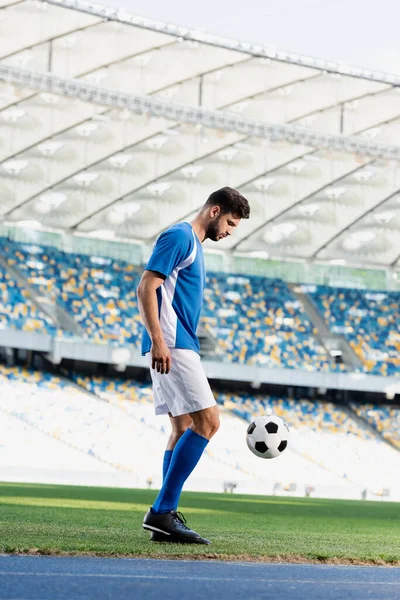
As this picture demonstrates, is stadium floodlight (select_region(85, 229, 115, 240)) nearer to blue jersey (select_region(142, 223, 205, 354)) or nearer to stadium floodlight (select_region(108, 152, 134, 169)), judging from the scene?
stadium floodlight (select_region(108, 152, 134, 169))

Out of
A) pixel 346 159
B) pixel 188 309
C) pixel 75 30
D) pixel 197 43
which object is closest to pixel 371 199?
pixel 346 159

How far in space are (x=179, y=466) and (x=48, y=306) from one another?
3188cm

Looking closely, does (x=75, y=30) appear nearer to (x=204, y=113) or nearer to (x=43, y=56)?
(x=43, y=56)

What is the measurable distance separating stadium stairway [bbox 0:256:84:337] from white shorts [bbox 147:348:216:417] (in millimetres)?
31227

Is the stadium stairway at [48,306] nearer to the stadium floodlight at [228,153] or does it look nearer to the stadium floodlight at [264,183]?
the stadium floodlight at [264,183]

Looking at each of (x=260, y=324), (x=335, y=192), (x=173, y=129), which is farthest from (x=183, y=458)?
(x=260, y=324)

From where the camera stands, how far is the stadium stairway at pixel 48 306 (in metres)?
37.1

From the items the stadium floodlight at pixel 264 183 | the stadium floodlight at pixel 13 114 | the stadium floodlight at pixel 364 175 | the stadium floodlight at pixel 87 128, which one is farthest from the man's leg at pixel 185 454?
the stadium floodlight at pixel 364 175

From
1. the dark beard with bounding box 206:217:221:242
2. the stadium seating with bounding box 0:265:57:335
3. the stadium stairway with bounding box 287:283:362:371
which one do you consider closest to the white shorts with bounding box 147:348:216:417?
the dark beard with bounding box 206:217:221:242

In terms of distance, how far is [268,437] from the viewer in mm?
10008

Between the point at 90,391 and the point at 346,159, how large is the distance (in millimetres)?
11765

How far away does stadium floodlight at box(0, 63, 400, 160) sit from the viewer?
27.3 m

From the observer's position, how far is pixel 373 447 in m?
36.3

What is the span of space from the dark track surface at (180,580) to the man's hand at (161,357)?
117 cm
